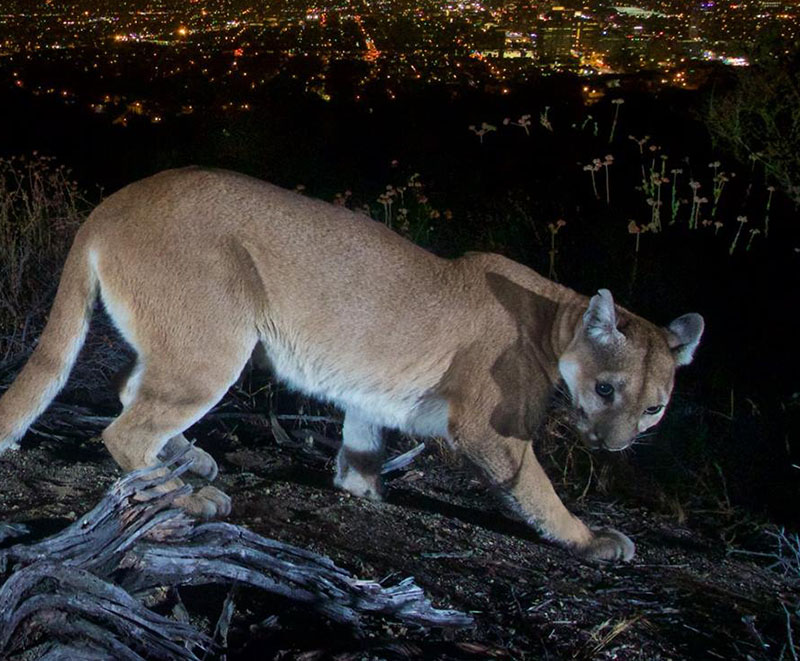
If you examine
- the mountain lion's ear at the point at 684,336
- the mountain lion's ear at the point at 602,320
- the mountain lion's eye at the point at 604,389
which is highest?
the mountain lion's ear at the point at 602,320

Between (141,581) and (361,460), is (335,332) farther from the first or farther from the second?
(141,581)

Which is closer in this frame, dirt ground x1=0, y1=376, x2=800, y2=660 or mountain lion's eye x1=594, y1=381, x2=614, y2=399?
dirt ground x1=0, y1=376, x2=800, y2=660

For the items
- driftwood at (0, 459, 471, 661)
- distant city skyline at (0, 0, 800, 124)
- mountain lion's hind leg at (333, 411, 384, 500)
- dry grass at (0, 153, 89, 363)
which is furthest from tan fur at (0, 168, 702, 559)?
distant city skyline at (0, 0, 800, 124)

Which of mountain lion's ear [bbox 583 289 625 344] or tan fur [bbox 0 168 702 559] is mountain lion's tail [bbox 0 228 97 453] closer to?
tan fur [bbox 0 168 702 559]

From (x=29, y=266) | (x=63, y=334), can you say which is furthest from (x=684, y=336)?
(x=29, y=266)

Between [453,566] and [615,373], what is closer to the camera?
[453,566]

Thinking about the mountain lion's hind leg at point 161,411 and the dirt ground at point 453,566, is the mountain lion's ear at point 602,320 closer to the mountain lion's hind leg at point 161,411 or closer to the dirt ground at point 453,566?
the dirt ground at point 453,566

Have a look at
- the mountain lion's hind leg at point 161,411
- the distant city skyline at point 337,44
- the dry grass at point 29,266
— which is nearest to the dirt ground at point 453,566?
the mountain lion's hind leg at point 161,411
